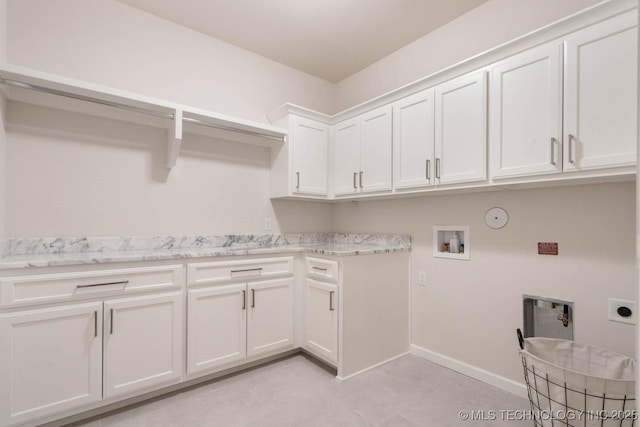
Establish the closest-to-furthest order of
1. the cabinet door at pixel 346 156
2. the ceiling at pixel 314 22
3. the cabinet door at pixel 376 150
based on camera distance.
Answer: the ceiling at pixel 314 22 < the cabinet door at pixel 376 150 < the cabinet door at pixel 346 156

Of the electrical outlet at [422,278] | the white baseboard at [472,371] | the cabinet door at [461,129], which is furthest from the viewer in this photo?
the electrical outlet at [422,278]

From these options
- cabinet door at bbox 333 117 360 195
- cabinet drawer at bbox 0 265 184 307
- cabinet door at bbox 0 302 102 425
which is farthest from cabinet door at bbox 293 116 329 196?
cabinet door at bbox 0 302 102 425

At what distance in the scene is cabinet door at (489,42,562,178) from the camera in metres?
1.61

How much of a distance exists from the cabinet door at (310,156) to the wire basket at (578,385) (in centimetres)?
196

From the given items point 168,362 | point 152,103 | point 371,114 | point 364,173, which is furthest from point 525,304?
point 152,103

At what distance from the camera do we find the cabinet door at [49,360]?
1.54 m

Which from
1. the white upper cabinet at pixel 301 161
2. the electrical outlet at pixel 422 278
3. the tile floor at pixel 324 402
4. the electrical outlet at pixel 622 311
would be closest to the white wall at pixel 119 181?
the white upper cabinet at pixel 301 161

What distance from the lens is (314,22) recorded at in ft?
8.24

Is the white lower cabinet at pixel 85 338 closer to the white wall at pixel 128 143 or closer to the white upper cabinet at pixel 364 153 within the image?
the white wall at pixel 128 143

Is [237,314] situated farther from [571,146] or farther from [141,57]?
[571,146]

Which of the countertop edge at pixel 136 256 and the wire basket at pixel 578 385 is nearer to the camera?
the wire basket at pixel 578 385

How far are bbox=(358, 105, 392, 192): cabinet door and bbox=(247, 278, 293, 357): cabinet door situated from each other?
3.57ft

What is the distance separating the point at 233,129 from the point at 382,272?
1.70 meters

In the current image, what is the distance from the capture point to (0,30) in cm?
184
